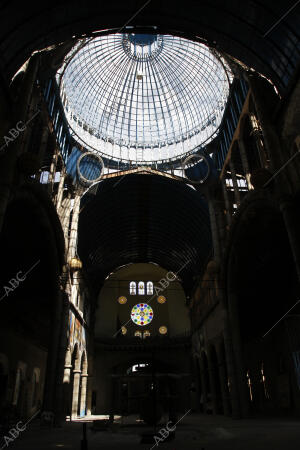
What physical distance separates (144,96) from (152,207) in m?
12.7

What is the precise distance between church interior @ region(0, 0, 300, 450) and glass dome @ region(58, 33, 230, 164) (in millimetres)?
177

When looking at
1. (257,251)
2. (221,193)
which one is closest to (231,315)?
(257,251)

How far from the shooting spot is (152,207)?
3900 cm

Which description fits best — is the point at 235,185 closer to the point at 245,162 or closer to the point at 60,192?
the point at 245,162

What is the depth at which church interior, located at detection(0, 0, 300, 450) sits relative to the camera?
1488 cm

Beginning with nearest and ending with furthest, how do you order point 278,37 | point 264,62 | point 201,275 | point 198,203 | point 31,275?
1. point 278,37
2. point 264,62
3. point 31,275
4. point 198,203
5. point 201,275

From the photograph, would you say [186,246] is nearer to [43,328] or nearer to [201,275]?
[201,275]

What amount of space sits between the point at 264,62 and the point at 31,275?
1945 cm

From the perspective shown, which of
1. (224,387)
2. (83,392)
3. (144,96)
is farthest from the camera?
(144,96)

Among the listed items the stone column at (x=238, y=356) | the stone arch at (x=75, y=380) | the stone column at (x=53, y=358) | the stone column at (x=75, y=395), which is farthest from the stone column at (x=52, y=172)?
the stone column at (x=75, y=395)

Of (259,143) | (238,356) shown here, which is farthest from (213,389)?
(259,143)

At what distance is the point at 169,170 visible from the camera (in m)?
34.0

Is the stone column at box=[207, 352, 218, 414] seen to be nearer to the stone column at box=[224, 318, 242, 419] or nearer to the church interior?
the church interior

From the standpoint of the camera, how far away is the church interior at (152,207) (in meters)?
14.9
